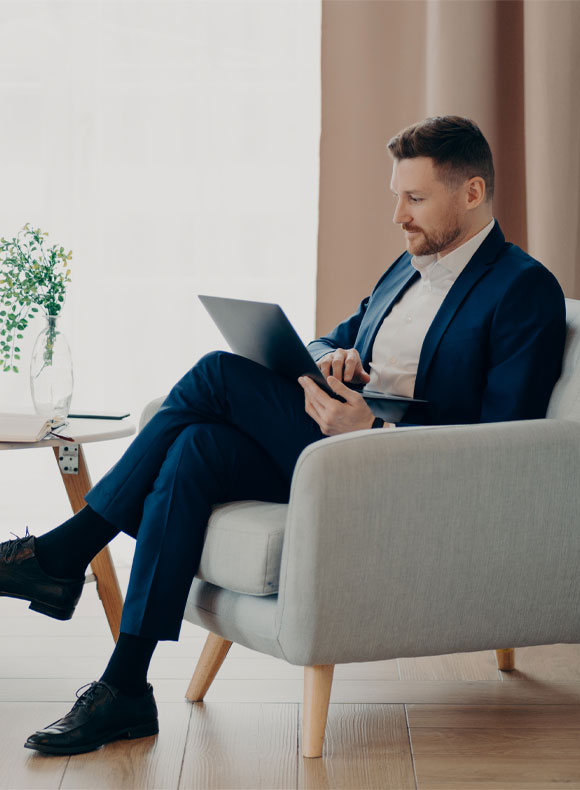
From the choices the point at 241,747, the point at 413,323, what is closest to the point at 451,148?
the point at 413,323

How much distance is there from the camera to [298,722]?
5.62ft

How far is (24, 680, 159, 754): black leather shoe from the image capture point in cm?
Answer: 155

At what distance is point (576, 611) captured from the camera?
161cm

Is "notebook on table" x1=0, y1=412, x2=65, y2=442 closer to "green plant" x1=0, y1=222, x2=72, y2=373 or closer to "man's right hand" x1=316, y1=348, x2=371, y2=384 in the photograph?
"green plant" x1=0, y1=222, x2=72, y2=373

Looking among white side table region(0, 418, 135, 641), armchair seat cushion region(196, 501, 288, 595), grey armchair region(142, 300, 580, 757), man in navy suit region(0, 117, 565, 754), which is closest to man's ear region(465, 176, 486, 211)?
man in navy suit region(0, 117, 565, 754)

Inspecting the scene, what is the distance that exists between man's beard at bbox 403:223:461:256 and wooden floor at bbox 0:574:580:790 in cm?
84

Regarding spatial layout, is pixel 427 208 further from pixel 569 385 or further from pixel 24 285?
pixel 24 285

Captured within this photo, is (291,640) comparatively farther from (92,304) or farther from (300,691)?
(92,304)

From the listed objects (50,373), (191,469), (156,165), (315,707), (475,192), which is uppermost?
(156,165)

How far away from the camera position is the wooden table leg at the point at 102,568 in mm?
2016

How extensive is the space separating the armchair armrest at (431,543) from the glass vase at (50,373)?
77cm

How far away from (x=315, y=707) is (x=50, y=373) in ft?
2.97

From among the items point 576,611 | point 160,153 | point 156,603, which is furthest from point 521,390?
point 160,153

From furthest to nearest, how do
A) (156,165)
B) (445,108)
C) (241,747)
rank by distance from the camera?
(156,165)
(445,108)
(241,747)
